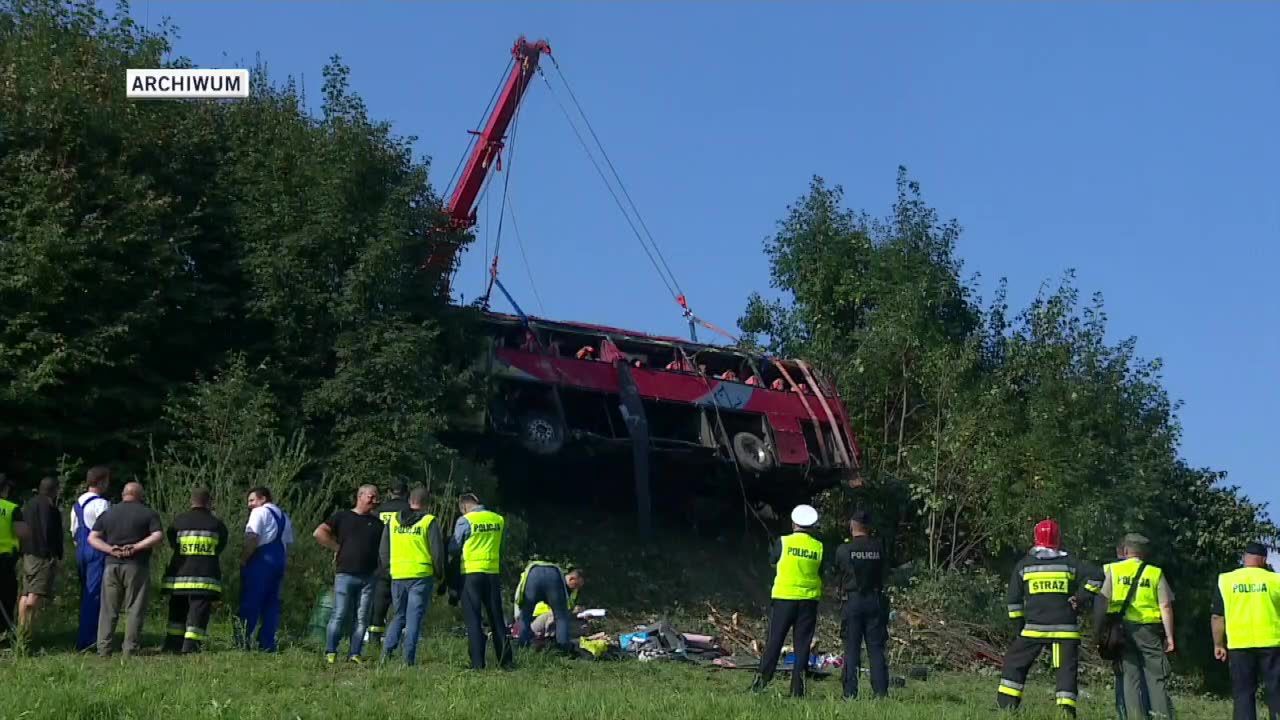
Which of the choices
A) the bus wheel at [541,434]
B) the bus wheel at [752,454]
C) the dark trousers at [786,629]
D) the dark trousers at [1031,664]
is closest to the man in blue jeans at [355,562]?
the dark trousers at [786,629]

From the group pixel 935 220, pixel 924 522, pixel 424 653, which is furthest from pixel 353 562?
pixel 935 220

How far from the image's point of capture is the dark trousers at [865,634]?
12539mm

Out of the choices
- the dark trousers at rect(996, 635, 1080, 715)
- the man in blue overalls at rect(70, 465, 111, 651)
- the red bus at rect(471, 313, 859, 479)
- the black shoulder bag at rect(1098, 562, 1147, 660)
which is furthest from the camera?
the red bus at rect(471, 313, 859, 479)

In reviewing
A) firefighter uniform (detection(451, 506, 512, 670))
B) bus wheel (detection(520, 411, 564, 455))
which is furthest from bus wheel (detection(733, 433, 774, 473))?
firefighter uniform (detection(451, 506, 512, 670))

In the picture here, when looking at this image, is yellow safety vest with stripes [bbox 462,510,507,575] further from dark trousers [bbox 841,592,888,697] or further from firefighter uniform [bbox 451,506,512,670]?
dark trousers [bbox 841,592,888,697]

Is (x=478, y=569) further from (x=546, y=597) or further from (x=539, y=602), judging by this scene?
(x=539, y=602)

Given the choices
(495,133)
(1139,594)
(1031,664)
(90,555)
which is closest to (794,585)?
(1031,664)

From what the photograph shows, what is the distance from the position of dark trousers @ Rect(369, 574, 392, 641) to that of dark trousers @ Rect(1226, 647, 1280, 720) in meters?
6.83

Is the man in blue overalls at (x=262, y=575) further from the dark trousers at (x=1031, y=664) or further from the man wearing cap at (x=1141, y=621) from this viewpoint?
the man wearing cap at (x=1141, y=621)

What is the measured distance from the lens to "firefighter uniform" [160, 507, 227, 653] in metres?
13.3

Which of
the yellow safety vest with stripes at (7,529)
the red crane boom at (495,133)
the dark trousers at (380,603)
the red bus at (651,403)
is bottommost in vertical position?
the dark trousers at (380,603)

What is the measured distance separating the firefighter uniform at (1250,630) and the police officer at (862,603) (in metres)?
2.54

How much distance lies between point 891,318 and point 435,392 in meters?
12.3

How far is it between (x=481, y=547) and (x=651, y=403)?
14.0 meters
